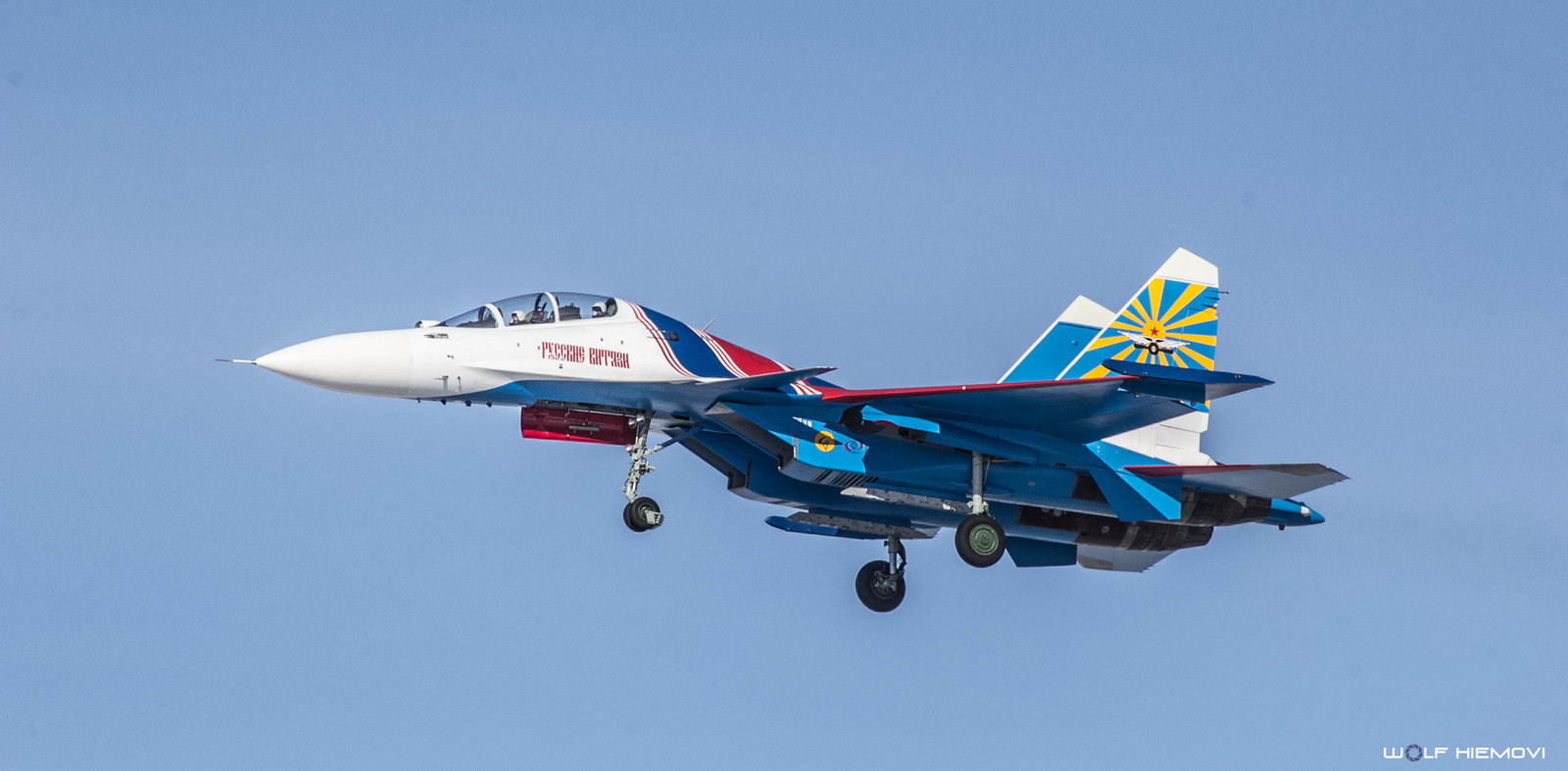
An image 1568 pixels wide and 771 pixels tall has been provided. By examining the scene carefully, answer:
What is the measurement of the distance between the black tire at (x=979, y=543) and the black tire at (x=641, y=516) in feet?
16.4

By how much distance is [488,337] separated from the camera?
2597 centimetres

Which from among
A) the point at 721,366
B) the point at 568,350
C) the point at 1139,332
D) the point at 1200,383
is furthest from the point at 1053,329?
the point at 568,350

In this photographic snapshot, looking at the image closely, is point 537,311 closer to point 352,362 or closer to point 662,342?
point 662,342

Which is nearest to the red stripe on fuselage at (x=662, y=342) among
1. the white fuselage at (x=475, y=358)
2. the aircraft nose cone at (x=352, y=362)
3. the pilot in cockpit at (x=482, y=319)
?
the white fuselage at (x=475, y=358)

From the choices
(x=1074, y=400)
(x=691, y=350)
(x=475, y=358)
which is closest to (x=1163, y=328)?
(x=1074, y=400)

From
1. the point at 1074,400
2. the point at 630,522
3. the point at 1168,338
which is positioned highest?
the point at 1168,338

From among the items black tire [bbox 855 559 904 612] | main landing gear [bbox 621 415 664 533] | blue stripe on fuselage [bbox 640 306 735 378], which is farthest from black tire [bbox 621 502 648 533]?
black tire [bbox 855 559 904 612]

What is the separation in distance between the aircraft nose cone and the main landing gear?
3.37m

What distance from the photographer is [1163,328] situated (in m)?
30.0

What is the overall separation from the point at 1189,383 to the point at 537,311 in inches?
373

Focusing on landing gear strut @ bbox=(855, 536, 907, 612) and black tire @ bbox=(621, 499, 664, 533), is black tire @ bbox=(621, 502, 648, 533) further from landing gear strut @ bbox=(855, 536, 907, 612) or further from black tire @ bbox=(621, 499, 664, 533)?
landing gear strut @ bbox=(855, 536, 907, 612)

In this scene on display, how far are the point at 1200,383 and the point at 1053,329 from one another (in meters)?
3.84

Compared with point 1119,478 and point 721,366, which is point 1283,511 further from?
point 721,366

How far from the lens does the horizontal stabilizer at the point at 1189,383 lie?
1049 inches
